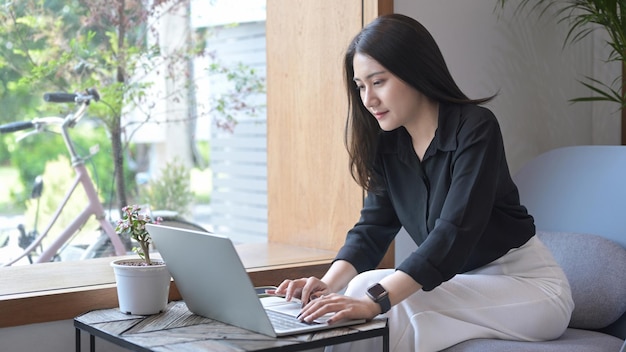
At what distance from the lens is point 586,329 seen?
7.15 ft

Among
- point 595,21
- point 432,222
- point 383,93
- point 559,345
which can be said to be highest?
point 595,21

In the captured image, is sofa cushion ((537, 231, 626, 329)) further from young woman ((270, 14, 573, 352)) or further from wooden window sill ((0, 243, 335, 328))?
wooden window sill ((0, 243, 335, 328))

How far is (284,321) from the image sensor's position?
1.68m

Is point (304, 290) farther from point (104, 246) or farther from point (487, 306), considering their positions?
point (104, 246)

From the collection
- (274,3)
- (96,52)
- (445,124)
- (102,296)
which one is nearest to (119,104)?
(96,52)

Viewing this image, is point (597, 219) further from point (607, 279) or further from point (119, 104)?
point (119, 104)

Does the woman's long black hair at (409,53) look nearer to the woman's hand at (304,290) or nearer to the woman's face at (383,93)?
the woman's face at (383,93)

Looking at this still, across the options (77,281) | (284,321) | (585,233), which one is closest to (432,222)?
(284,321)

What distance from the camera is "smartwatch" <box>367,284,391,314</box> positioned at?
173 cm

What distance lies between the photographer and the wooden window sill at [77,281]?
76.4 inches

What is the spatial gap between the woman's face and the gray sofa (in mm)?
517

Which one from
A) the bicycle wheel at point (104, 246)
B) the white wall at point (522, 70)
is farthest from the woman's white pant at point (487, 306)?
the bicycle wheel at point (104, 246)

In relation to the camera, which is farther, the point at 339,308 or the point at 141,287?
the point at 141,287

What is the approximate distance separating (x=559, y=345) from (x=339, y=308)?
55 cm
